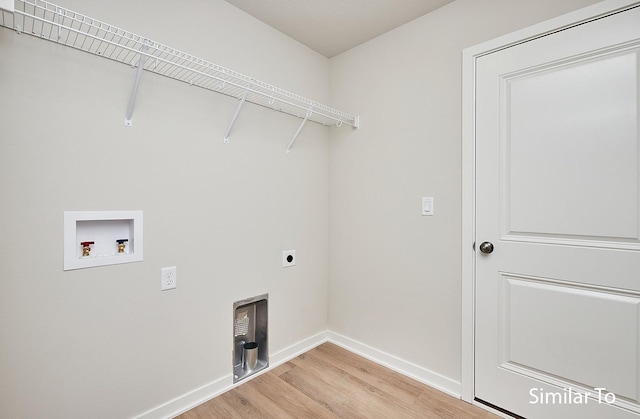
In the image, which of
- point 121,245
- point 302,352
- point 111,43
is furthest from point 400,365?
point 111,43

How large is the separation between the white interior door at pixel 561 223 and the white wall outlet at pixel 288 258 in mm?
1250

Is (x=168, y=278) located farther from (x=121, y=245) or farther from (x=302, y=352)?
(x=302, y=352)

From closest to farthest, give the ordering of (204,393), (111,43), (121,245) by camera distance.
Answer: (111,43) < (121,245) < (204,393)

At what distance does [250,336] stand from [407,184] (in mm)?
1553

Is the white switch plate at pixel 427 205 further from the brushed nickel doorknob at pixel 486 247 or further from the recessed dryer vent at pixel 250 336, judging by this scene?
the recessed dryer vent at pixel 250 336

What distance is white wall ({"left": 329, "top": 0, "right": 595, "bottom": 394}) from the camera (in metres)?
1.83

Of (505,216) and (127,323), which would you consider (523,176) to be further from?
(127,323)

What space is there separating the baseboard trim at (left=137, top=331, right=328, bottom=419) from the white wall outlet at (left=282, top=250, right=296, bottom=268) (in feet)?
2.07

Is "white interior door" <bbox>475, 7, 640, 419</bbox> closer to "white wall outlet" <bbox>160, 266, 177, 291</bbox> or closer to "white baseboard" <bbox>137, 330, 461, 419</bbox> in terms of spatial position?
"white baseboard" <bbox>137, 330, 461, 419</bbox>

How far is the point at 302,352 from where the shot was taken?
234 cm

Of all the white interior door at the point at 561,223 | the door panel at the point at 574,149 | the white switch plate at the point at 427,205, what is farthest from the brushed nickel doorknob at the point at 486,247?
the white switch plate at the point at 427,205

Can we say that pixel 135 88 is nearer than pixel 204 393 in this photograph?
Yes

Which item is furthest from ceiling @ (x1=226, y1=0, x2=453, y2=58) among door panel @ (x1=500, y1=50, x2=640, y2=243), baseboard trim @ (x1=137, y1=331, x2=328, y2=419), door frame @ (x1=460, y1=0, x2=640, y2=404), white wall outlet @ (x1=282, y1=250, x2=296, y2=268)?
baseboard trim @ (x1=137, y1=331, x2=328, y2=419)

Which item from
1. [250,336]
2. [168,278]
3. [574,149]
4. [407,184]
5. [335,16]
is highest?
[335,16]
